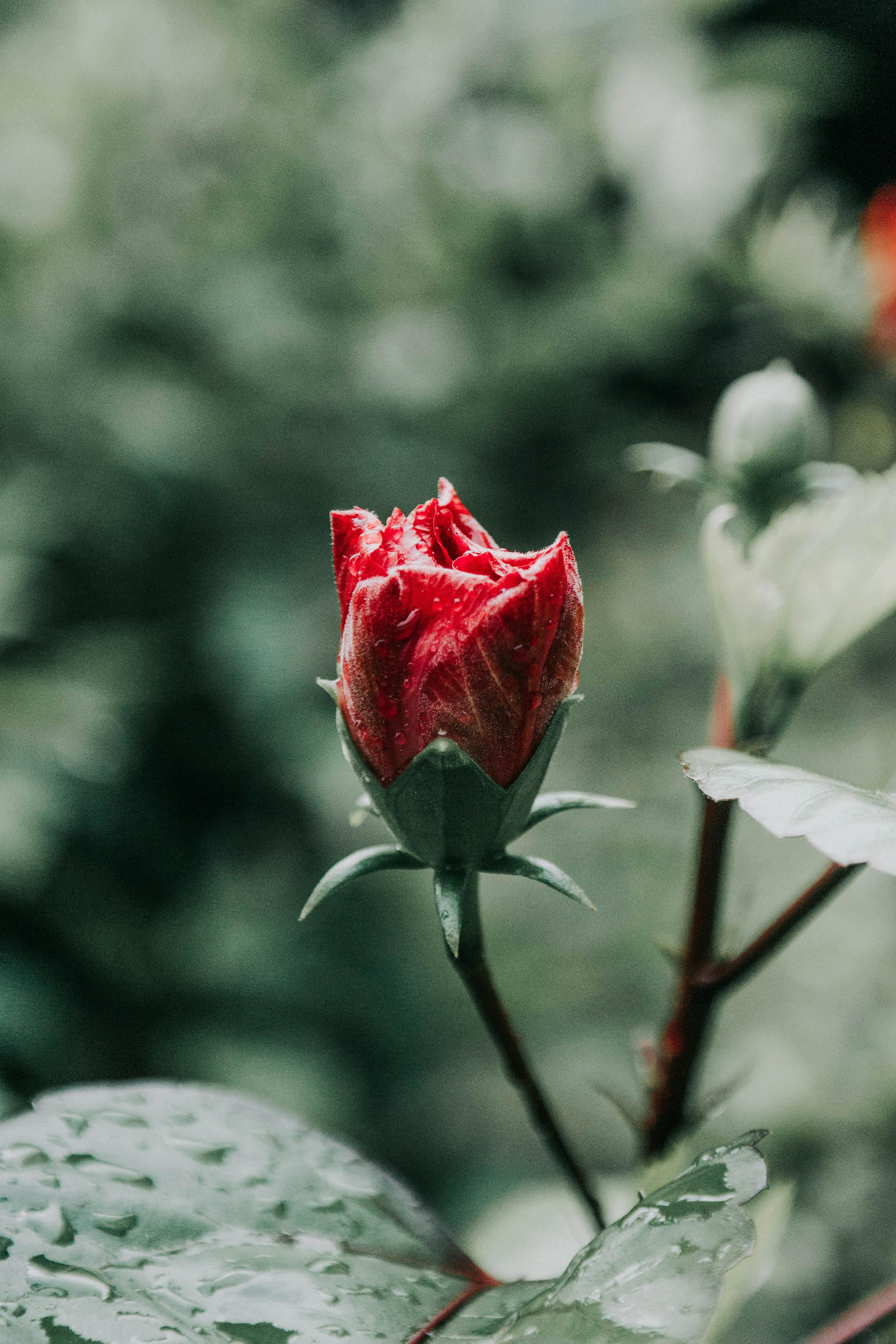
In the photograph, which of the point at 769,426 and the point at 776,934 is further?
the point at 769,426

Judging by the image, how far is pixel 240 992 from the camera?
1.64 metres

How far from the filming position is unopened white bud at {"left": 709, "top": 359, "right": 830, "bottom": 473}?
1.96 feet

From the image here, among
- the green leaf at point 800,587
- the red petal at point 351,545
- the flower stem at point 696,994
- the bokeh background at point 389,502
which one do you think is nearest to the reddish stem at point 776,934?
the flower stem at point 696,994

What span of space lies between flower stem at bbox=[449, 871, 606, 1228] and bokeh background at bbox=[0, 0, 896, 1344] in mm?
870

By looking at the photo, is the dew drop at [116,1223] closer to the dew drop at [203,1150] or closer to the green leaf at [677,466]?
the dew drop at [203,1150]

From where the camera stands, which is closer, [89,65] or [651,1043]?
[651,1043]

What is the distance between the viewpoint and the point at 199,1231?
0.43m

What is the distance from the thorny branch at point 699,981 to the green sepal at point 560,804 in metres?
0.07

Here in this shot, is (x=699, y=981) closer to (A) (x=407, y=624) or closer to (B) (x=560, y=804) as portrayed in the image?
(B) (x=560, y=804)

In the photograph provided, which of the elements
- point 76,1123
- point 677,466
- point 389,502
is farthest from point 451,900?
point 389,502

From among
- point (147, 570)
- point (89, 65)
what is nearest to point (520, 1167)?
point (147, 570)

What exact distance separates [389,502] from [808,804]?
1.64 meters

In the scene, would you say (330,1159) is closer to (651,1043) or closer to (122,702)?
(651,1043)

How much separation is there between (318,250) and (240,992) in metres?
1.43
